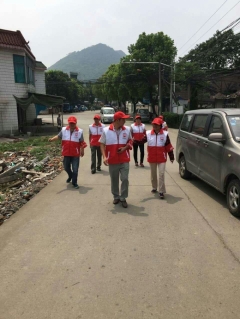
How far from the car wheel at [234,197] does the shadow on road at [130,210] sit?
1477mm

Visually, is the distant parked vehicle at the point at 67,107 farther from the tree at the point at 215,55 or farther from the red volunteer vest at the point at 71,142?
the red volunteer vest at the point at 71,142

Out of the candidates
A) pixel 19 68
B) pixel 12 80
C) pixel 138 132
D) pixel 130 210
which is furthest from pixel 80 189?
pixel 19 68

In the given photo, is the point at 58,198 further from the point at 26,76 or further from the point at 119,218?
the point at 26,76

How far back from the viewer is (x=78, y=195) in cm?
655

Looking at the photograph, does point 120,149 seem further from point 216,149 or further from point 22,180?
point 22,180

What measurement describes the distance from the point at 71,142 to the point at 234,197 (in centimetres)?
387

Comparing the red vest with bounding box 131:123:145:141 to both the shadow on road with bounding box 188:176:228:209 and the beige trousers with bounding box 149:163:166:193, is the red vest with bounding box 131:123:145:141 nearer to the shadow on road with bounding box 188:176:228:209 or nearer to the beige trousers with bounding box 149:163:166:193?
the shadow on road with bounding box 188:176:228:209

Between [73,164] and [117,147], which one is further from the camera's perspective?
[73,164]

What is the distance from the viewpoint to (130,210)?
549 centimetres

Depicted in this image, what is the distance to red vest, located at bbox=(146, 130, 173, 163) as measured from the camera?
6.26 meters

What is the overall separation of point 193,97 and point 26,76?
51.6 ft

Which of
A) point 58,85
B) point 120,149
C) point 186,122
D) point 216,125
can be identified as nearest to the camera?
point 120,149

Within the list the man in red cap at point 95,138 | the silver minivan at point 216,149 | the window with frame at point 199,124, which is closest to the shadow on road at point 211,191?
the silver minivan at point 216,149

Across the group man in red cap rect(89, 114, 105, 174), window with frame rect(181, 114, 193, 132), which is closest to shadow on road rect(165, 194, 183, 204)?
window with frame rect(181, 114, 193, 132)
